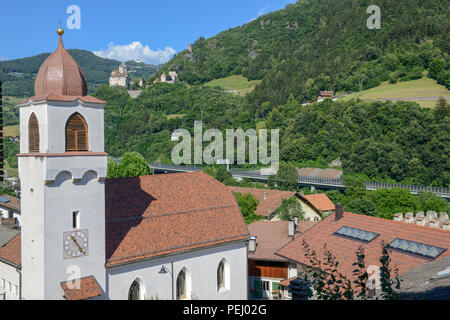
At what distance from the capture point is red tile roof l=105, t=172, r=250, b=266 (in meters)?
23.7

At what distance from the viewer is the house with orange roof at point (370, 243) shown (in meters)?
25.9

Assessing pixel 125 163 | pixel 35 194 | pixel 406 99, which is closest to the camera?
pixel 35 194

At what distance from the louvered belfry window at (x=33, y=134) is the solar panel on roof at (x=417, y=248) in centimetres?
2143

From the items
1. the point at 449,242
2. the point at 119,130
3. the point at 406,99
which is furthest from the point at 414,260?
the point at 119,130

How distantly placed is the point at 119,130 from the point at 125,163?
11320cm

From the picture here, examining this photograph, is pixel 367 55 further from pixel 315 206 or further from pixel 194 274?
pixel 194 274

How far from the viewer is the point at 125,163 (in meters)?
58.2

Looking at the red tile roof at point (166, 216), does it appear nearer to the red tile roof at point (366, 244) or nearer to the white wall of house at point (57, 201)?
the white wall of house at point (57, 201)

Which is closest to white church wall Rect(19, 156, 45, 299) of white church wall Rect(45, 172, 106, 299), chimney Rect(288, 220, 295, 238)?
white church wall Rect(45, 172, 106, 299)

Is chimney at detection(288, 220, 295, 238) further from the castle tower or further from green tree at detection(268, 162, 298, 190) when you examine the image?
green tree at detection(268, 162, 298, 190)

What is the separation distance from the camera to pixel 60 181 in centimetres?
2089

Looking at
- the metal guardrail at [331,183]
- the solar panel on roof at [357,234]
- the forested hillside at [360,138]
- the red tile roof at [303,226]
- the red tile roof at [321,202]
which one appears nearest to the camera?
the solar panel on roof at [357,234]

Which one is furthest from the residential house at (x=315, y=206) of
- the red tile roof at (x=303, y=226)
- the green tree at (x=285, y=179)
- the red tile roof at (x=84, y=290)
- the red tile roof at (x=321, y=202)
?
the red tile roof at (x=84, y=290)

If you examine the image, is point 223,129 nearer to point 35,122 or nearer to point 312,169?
point 312,169
